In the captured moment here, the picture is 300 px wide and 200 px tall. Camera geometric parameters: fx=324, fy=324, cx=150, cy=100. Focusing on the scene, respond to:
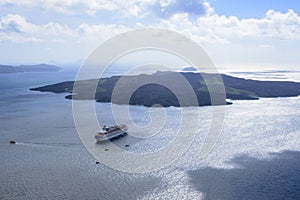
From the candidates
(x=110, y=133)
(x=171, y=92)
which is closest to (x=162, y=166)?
(x=110, y=133)

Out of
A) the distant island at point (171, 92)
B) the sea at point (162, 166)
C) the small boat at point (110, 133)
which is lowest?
the sea at point (162, 166)

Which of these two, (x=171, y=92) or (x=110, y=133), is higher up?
(x=171, y=92)

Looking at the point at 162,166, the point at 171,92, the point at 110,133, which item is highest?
the point at 171,92

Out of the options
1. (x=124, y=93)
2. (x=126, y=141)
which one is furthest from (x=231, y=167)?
(x=124, y=93)

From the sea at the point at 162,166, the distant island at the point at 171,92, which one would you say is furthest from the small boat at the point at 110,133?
the distant island at the point at 171,92

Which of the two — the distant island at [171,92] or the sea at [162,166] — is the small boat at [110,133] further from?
the distant island at [171,92]

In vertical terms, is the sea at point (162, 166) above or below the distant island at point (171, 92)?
below

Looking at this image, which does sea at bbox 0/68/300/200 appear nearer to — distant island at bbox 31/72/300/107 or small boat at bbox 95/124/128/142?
small boat at bbox 95/124/128/142

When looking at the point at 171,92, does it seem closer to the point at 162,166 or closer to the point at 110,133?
the point at 110,133

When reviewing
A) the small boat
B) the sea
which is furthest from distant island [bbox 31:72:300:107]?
the small boat
